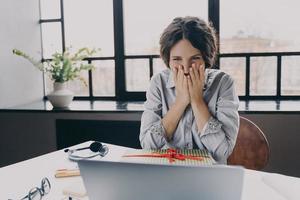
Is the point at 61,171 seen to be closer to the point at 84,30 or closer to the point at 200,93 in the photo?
the point at 200,93

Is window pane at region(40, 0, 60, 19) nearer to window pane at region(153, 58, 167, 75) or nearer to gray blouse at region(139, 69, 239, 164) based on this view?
window pane at region(153, 58, 167, 75)

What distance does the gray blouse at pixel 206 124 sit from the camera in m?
1.29

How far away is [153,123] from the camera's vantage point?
4.55ft

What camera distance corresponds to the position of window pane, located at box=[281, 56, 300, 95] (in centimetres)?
262

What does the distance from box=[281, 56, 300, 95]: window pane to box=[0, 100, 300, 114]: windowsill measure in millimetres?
123

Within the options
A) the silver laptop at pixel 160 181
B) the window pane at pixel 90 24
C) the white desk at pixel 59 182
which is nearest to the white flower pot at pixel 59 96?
the window pane at pixel 90 24

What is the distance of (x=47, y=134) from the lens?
2.75m

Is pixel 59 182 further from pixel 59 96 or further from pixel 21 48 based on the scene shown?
pixel 21 48

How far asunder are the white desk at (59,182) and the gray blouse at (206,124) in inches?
6.6

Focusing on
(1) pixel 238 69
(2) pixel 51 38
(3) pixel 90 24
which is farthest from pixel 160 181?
(2) pixel 51 38

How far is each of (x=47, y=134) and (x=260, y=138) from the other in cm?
189

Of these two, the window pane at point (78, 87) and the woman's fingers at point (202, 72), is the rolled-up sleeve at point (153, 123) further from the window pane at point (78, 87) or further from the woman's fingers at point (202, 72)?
the window pane at point (78, 87)

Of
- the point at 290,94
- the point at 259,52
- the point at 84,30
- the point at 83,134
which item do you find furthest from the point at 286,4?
the point at 83,134

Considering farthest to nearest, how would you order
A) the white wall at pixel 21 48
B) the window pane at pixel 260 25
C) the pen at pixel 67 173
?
the white wall at pixel 21 48, the window pane at pixel 260 25, the pen at pixel 67 173
